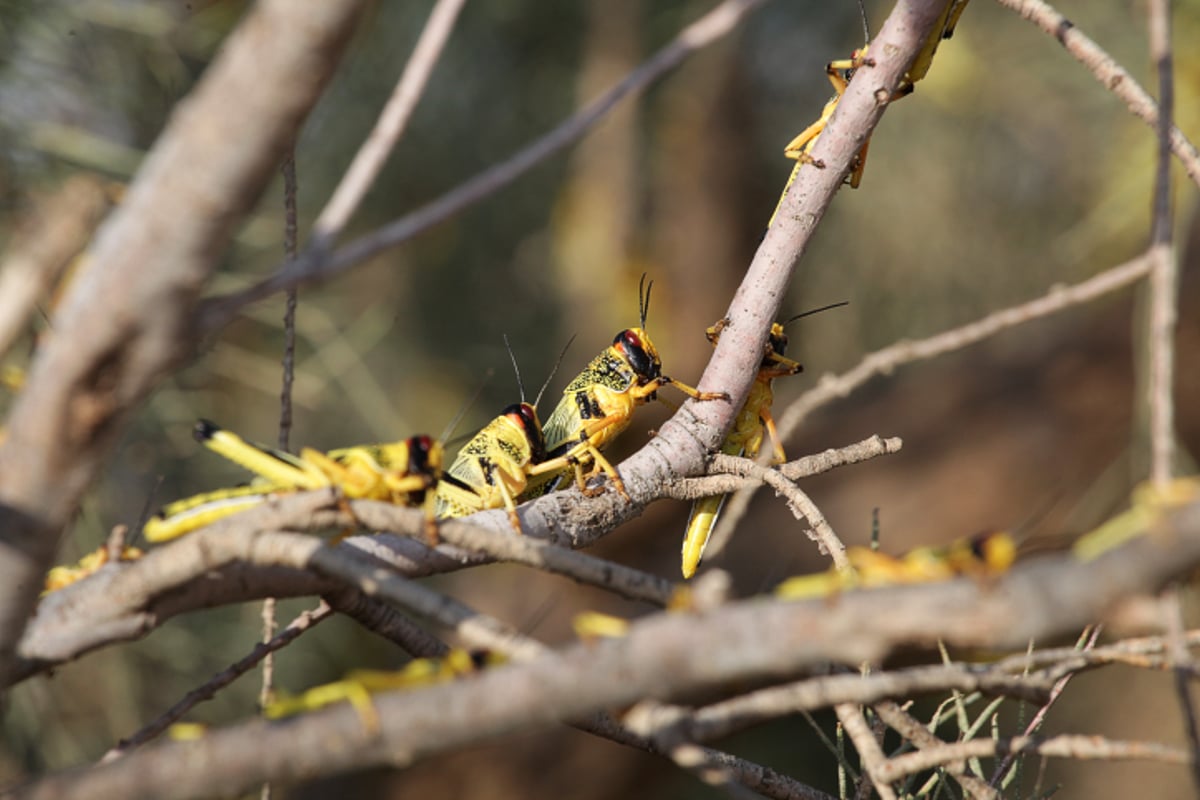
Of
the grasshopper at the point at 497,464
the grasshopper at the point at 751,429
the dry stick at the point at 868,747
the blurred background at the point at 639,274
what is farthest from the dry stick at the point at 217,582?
the blurred background at the point at 639,274

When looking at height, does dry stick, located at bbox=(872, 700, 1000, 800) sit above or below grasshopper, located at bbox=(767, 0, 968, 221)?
below

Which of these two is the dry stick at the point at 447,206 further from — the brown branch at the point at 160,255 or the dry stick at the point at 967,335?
the dry stick at the point at 967,335

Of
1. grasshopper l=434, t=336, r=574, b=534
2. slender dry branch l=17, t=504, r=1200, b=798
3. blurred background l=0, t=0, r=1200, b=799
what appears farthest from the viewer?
blurred background l=0, t=0, r=1200, b=799

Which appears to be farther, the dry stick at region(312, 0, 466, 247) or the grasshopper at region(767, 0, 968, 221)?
the grasshopper at region(767, 0, 968, 221)

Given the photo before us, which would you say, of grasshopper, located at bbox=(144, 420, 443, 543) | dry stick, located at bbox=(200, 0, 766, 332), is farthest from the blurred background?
dry stick, located at bbox=(200, 0, 766, 332)

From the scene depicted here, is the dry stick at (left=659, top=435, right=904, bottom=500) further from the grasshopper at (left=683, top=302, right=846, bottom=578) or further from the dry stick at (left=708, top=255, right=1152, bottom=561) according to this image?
the grasshopper at (left=683, top=302, right=846, bottom=578)

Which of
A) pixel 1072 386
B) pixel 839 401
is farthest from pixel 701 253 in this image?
pixel 1072 386

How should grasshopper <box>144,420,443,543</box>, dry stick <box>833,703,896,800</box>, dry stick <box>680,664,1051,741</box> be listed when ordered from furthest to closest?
1. grasshopper <box>144,420,443,543</box>
2. dry stick <box>833,703,896,800</box>
3. dry stick <box>680,664,1051,741</box>
